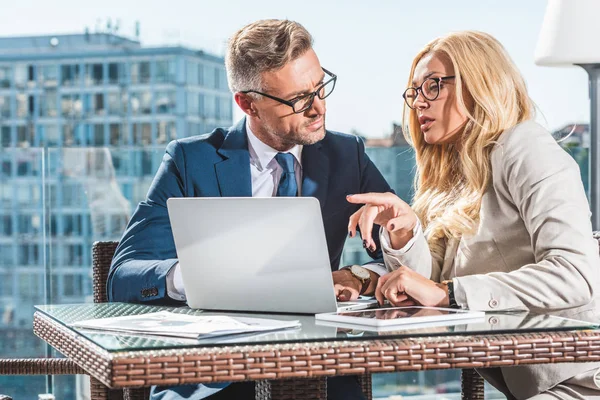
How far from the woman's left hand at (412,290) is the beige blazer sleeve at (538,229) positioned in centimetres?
3

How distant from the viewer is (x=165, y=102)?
2598cm

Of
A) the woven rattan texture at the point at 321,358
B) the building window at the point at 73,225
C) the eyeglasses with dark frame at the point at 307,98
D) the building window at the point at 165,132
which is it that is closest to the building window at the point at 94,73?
the building window at the point at 165,132

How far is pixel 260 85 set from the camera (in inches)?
79.2

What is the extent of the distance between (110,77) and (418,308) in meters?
26.3

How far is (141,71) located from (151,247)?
24045mm

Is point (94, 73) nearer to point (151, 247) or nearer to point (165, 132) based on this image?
point (165, 132)

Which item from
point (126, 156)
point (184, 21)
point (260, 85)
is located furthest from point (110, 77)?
point (260, 85)

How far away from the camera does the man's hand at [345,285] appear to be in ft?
5.80

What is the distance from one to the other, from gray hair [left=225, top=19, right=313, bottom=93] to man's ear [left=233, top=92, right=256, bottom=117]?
19 mm

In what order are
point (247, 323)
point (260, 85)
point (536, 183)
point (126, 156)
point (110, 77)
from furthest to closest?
point (110, 77) < point (126, 156) < point (260, 85) < point (536, 183) < point (247, 323)

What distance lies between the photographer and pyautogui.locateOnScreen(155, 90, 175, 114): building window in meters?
25.6

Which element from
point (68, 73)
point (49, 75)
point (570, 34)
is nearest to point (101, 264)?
point (570, 34)

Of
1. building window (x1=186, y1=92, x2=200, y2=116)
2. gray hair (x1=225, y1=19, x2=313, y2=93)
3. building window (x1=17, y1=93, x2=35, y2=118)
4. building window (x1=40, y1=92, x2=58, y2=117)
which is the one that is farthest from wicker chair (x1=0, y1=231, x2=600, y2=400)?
building window (x1=17, y1=93, x2=35, y2=118)

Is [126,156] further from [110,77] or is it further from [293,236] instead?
[110,77]
